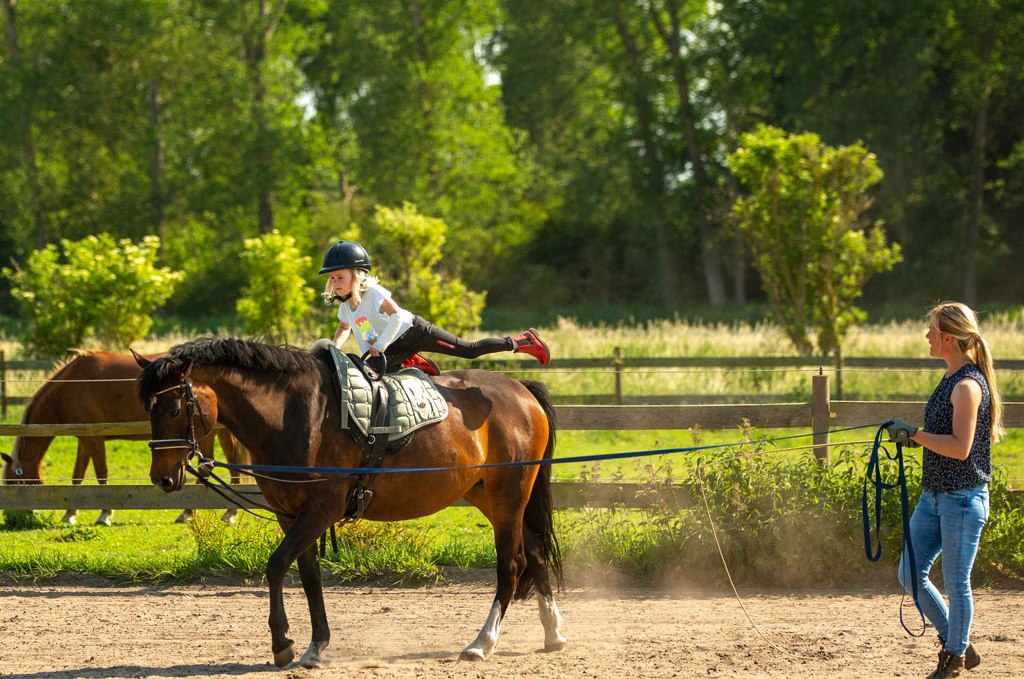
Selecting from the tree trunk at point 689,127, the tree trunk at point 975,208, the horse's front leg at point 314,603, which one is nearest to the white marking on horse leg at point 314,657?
the horse's front leg at point 314,603

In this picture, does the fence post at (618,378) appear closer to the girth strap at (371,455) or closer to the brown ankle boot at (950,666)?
the girth strap at (371,455)

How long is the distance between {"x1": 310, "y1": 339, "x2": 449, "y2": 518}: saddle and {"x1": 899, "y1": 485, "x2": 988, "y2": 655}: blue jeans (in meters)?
2.69

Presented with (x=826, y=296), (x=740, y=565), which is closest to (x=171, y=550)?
(x=740, y=565)

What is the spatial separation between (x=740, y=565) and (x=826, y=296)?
1195 centimetres

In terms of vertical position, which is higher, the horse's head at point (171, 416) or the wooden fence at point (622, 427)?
the horse's head at point (171, 416)

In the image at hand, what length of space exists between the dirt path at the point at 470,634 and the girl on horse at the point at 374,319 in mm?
1762

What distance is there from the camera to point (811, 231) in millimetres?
19359

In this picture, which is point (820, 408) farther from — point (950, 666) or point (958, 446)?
point (958, 446)

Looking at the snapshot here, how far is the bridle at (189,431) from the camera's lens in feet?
18.3

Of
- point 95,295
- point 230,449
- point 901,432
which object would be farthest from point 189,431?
point 95,295

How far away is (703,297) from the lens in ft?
146

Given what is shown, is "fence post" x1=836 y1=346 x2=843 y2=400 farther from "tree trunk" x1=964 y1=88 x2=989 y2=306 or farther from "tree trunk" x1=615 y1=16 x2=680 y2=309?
"tree trunk" x1=615 y1=16 x2=680 y2=309

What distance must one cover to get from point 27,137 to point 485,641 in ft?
112

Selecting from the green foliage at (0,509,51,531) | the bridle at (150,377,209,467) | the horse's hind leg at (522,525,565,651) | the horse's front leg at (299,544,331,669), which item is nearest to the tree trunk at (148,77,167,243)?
the green foliage at (0,509,51,531)
